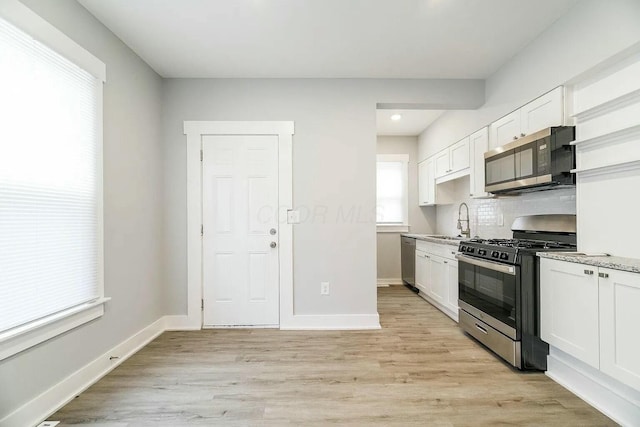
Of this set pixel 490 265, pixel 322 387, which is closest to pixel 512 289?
pixel 490 265

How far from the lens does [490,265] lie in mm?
2508

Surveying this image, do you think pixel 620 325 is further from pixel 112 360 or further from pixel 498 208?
pixel 112 360

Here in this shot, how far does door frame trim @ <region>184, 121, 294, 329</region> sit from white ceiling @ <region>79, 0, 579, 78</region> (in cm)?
52

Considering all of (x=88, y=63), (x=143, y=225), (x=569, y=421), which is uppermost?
(x=88, y=63)

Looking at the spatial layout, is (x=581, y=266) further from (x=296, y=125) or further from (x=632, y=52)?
(x=296, y=125)

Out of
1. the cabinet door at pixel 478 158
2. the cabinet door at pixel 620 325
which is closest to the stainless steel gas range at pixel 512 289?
the cabinet door at pixel 620 325

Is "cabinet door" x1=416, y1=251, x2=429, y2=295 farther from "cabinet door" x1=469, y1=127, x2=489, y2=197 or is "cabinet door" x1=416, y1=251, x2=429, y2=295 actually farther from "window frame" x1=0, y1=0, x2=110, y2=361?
"window frame" x1=0, y1=0, x2=110, y2=361

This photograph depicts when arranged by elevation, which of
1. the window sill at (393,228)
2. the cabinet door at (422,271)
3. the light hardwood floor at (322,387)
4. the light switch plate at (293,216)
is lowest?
the light hardwood floor at (322,387)

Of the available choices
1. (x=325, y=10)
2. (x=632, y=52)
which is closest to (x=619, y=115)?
(x=632, y=52)

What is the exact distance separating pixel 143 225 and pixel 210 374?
1.46m

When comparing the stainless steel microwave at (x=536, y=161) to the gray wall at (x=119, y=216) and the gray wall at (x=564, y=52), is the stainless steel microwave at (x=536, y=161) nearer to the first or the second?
the gray wall at (x=564, y=52)

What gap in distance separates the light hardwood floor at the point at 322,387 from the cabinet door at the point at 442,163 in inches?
91.8

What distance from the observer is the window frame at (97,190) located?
5.16ft

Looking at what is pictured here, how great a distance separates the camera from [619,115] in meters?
1.87
